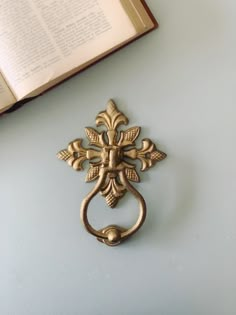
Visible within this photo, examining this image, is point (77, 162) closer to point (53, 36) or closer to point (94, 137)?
point (94, 137)

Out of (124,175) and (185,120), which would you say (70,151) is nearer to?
(124,175)

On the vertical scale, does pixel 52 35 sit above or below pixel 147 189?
above

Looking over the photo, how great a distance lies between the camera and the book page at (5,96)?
2.24ft

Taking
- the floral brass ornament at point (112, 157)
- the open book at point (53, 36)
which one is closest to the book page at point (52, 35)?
the open book at point (53, 36)

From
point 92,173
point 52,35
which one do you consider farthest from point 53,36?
point 92,173

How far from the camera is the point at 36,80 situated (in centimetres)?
68

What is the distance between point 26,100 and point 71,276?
32cm

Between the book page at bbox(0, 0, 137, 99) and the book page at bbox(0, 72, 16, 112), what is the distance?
0.01m

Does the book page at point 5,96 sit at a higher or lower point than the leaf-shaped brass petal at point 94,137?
higher

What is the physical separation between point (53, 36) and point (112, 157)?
22 centimetres

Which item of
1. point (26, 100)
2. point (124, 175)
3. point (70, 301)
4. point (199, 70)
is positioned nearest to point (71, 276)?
point (70, 301)

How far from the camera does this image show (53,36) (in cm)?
68

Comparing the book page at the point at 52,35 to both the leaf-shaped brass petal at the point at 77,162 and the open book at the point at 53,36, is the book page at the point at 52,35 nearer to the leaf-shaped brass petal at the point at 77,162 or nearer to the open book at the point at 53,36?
the open book at the point at 53,36

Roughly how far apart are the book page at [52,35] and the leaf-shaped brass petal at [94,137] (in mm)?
112
